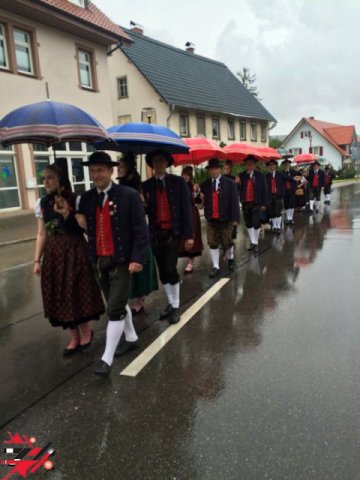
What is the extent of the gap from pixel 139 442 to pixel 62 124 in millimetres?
2557

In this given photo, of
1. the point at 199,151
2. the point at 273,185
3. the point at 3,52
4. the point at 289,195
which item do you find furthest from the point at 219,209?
the point at 3,52

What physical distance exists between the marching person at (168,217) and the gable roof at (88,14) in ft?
42.8

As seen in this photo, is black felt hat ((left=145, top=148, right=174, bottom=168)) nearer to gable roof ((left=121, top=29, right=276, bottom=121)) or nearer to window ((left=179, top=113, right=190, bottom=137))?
gable roof ((left=121, top=29, right=276, bottom=121))

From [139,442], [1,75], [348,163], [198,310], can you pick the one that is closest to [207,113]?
[1,75]

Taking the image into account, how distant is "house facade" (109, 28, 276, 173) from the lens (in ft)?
89.0

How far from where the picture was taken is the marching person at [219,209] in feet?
23.0

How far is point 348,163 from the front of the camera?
62281 millimetres

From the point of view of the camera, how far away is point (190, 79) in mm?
31297

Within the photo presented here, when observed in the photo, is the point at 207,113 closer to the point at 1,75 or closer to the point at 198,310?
the point at 1,75

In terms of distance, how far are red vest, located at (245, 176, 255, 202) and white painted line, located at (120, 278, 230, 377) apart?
3.41 m

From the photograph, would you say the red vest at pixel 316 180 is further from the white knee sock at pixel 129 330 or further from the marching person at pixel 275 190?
the white knee sock at pixel 129 330

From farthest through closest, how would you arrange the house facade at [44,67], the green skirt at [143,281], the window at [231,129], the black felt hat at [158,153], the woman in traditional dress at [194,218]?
1. the window at [231,129]
2. the house facade at [44,67]
3. the woman in traditional dress at [194,218]
4. the green skirt at [143,281]
5. the black felt hat at [158,153]

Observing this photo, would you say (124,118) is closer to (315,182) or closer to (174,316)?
(315,182)

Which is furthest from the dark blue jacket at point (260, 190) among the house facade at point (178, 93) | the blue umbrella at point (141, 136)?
the house facade at point (178, 93)
